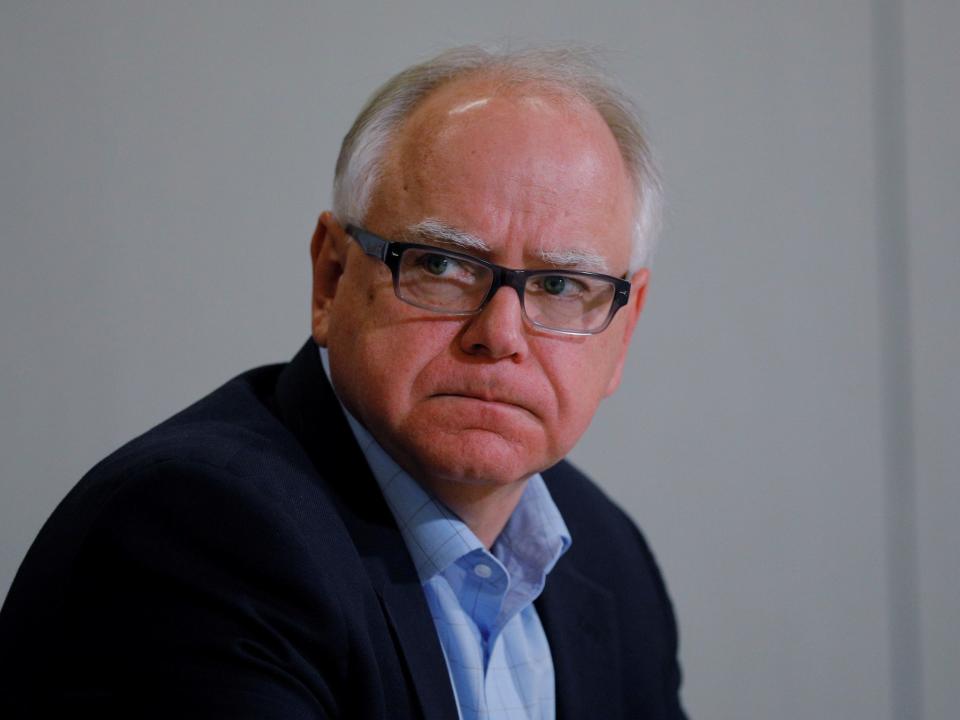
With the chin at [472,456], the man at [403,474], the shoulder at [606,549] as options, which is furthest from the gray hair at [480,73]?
the shoulder at [606,549]

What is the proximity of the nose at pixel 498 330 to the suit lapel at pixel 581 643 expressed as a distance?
1.46ft

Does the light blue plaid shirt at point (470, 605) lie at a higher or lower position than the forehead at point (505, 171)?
lower

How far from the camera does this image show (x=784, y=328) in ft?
9.48

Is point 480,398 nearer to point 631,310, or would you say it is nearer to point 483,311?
point 483,311

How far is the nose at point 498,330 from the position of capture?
1.39 metres

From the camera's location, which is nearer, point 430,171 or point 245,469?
point 245,469

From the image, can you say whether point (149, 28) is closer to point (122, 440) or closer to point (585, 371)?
point (122, 440)

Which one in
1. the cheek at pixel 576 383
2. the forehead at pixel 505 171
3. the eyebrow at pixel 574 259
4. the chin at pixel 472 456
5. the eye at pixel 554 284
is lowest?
the chin at pixel 472 456

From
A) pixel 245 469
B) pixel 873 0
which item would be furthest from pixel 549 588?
pixel 873 0

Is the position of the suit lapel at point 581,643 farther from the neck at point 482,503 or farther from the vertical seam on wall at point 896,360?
the vertical seam on wall at point 896,360

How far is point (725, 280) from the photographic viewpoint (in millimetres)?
2838

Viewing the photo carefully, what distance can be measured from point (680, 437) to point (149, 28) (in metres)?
1.56

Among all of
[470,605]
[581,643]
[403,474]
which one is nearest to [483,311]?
[403,474]

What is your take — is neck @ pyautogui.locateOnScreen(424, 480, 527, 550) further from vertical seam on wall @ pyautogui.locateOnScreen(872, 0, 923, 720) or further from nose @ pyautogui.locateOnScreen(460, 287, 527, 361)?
Answer: vertical seam on wall @ pyautogui.locateOnScreen(872, 0, 923, 720)
